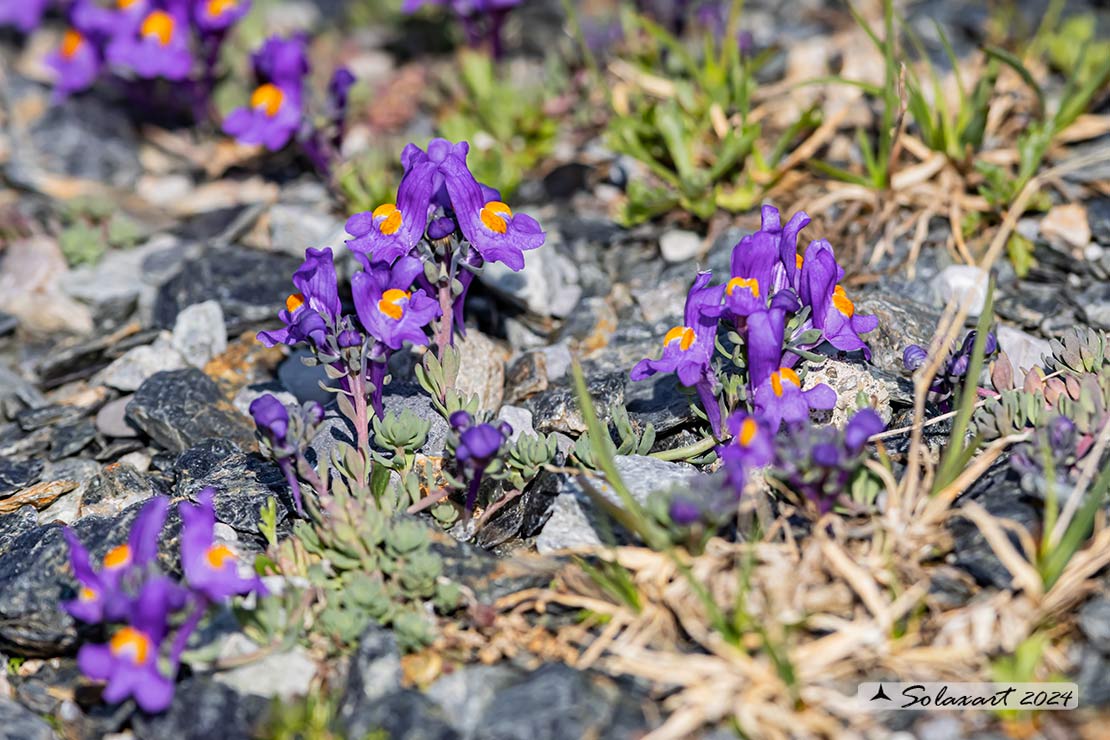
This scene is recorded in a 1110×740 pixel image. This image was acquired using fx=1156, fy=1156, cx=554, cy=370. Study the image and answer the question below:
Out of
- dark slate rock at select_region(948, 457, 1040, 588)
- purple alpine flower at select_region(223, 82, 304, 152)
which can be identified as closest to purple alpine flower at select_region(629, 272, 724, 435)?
dark slate rock at select_region(948, 457, 1040, 588)

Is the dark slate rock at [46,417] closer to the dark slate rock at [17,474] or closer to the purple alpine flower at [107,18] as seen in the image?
the dark slate rock at [17,474]

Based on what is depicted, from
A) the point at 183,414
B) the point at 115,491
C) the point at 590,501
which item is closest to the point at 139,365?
the point at 183,414

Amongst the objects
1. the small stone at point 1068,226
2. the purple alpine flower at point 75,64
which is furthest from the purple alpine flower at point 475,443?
the purple alpine flower at point 75,64

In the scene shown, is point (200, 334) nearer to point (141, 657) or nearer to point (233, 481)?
point (233, 481)

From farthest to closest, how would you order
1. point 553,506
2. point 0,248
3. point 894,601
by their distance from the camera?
point 0,248 < point 553,506 < point 894,601

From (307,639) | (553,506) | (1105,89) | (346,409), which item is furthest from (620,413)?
(1105,89)

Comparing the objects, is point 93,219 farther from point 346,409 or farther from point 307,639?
point 307,639
